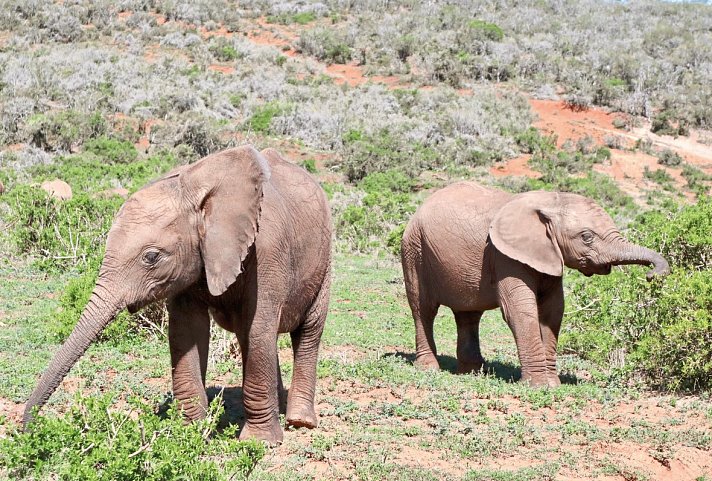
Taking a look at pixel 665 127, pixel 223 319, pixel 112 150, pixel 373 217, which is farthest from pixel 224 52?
pixel 223 319

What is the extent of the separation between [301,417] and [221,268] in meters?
1.67

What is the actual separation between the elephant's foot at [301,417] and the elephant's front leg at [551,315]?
9.30 ft

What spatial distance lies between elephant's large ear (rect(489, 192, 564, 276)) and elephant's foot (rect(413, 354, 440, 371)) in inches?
62.2

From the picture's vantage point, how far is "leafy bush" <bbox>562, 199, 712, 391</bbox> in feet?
24.6

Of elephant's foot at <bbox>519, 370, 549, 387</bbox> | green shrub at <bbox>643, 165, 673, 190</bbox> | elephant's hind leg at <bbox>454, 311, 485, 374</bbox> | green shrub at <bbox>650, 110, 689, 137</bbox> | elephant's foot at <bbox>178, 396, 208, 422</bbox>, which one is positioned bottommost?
green shrub at <bbox>650, 110, 689, 137</bbox>

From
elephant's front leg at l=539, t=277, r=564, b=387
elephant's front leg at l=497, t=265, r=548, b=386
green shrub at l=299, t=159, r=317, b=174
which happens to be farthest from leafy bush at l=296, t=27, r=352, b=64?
elephant's front leg at l=497, t=265, r=548, b=386

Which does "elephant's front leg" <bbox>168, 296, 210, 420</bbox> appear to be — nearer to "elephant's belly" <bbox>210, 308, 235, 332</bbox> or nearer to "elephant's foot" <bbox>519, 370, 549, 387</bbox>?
"elephant's belly" <bbox>210, 308, 235, 332</bbox>

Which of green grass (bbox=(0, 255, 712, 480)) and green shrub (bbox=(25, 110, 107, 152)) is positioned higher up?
green grass (bbox=(0, 255, 712, 480))

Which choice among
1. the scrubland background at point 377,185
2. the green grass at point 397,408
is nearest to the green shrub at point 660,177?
the scrubland background at point 377,185

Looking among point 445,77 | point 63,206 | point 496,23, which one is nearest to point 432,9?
point 496,23

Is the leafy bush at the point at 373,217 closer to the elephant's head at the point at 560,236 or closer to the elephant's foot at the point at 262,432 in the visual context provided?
the elephant's head at the point at 560,236

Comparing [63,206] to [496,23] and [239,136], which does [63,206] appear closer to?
[239,136]

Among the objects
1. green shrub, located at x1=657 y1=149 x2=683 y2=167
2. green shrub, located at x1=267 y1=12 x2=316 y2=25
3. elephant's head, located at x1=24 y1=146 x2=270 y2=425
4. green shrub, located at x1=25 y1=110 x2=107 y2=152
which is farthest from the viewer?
green shrub, located at x1=267 y1=12 x2=316 y2=25

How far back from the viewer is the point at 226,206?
5121 mm
